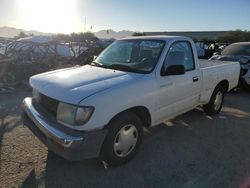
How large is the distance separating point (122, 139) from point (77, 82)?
945 mm

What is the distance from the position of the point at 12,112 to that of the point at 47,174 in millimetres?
2999

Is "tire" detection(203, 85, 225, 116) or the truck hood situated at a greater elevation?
the truck hood

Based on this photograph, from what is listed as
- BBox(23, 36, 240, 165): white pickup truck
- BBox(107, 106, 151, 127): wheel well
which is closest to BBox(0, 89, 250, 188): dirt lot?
BBox(23, 36, 240, 165): white pickup truck

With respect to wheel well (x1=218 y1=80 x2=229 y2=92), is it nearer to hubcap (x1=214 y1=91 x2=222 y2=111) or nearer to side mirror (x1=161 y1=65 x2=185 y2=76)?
hubcap (x1=214 y1=91 x2=222 y2=111)

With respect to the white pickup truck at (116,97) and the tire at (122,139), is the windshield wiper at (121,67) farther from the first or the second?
the tire at (122,139)

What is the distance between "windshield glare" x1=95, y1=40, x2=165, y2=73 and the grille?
1.17m

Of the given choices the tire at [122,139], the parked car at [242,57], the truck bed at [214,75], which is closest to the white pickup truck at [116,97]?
the tire at [122,139]

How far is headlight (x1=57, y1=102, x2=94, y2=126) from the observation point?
320cm

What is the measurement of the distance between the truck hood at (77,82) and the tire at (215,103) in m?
2.60

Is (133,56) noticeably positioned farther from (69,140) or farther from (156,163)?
(69,140)

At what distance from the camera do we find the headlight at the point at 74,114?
10.5ft

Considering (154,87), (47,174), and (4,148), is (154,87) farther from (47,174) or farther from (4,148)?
(4,148)

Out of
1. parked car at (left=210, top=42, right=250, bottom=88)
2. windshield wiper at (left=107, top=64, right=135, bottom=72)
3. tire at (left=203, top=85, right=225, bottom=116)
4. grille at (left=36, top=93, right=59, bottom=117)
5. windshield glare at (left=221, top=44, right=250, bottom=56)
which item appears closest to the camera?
grille at (left=36, top=93, right=59, bottom=117)

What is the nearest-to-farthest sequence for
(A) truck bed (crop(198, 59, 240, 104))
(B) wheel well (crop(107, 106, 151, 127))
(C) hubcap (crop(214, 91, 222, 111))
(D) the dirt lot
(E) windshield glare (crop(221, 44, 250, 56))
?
(D) the dirt lot, (B) wheel well (crop(107, 106, 151, 127)), (A) truck bed (crop(198, 59, 240, 104)), (C) hubcap (crop(214, 91, 222, 111)), (E) windshield glare (crop(221, 44, 250, 56))
